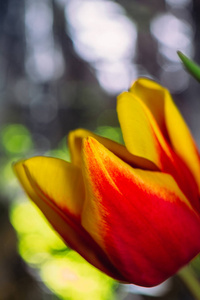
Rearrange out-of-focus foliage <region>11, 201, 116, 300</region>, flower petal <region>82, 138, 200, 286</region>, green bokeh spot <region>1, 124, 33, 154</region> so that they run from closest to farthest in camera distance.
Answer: flower petal <region>82, 138, 200, 286</region>, out-of-focus foliage <region>11, 201, 116, 300</region>, green bokeh spot <region>1, 124, 33, 154</region>

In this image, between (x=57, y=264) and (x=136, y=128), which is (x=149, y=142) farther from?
(x=57, y=264)

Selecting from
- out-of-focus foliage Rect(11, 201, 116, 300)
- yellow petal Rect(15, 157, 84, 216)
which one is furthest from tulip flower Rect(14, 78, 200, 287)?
out-of-focus foliage Rect(11, 201, 116, 300)

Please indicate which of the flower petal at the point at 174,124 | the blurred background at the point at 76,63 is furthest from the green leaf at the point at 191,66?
the blurred background at the point at 76,63

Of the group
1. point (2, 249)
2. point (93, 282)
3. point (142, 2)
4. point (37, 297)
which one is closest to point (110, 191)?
point (93, 282)

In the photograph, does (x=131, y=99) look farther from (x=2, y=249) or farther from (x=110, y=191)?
(x=2, y=249)

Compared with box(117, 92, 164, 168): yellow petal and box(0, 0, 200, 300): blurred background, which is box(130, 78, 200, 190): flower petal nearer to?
box(117, 92, 164, 168): yellow petal

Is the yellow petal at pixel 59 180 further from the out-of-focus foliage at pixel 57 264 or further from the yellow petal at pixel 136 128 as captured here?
the out-of-focus foliage at pixel 57 264

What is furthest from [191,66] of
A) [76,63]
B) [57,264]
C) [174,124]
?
[76,63]
